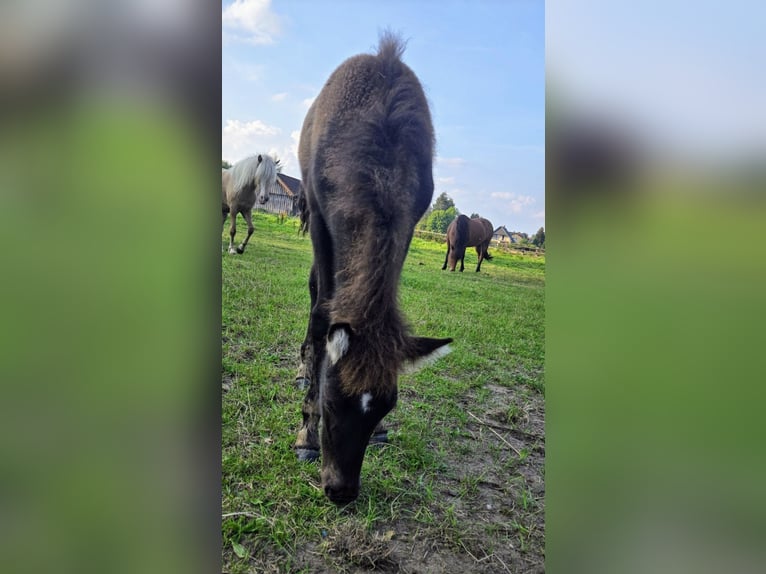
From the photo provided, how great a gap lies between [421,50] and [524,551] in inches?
109

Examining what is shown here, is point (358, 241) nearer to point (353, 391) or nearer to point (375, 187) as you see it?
point (375, 187)

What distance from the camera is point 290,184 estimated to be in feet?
8.45

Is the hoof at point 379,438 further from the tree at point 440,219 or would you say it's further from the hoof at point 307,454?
the tree at point 440,219

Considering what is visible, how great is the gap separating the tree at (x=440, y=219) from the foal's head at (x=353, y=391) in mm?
771

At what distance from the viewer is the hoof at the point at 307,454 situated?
2.27 metres
